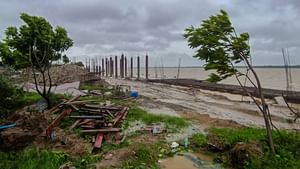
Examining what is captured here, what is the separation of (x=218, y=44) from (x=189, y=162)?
127 inches

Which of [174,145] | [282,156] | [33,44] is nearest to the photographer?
[282,156]

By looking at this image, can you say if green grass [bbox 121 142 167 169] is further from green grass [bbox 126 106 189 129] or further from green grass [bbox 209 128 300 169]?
green grass [bbox 126 106 189 129]

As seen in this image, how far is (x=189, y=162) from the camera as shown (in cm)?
680

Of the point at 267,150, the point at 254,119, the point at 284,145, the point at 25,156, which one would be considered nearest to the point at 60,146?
the point at 25,156

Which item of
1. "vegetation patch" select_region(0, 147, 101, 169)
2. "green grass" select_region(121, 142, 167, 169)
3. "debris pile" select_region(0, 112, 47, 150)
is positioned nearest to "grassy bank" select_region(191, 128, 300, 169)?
"green grass" select_region(121, 142, 167, 169)

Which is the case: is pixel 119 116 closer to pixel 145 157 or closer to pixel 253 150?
pixel 145 157

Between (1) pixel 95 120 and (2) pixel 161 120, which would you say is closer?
(1) pixel 95 120

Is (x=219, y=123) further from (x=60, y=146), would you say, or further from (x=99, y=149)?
(x=60, y=146)

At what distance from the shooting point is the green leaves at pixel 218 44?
695 centimetres

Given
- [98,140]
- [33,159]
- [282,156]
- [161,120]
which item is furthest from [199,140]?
[33,159]

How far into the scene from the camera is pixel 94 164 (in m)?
6.30

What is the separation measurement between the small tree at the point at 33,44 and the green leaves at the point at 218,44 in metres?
8.62

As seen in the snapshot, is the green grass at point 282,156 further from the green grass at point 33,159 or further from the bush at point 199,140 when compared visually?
the green grass at point 33,159

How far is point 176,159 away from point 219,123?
4632mm
